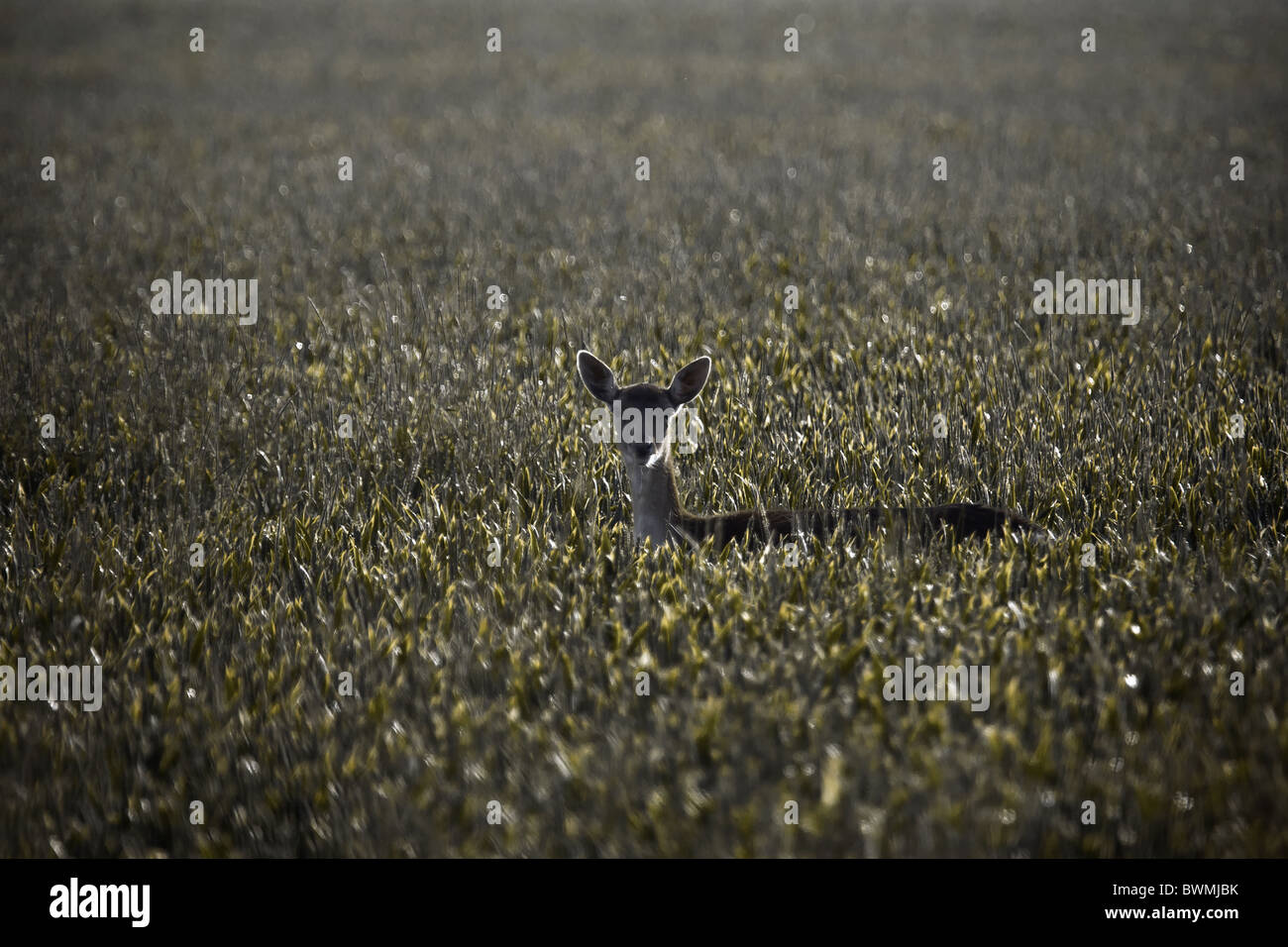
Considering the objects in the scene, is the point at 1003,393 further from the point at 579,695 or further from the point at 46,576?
the point at 46,576

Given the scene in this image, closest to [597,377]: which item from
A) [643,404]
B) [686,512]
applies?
[643,404]

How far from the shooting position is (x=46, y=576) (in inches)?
221

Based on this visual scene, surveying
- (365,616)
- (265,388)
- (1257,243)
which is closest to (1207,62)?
(1257,243)

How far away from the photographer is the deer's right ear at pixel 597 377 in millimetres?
5891

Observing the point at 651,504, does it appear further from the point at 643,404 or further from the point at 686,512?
the point at 643,404

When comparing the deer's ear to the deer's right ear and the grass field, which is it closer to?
the deer's right ear

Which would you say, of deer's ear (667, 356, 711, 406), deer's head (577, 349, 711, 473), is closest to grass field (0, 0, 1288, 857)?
deer's head (577, 349, 711, 473)

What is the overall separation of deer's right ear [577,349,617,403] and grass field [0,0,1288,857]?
2.17 ft

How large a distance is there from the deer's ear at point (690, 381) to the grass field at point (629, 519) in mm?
652

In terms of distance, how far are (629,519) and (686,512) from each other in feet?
1.56

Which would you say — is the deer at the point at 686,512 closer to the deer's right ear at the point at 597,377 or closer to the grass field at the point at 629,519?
the deer's right ear at the point at 597,377

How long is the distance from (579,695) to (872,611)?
1368mm

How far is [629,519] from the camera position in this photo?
6395mm

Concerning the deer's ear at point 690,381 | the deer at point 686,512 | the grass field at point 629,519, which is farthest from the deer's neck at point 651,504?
the deer's ear at point 690,381
